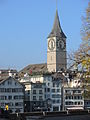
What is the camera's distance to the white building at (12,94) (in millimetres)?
83875

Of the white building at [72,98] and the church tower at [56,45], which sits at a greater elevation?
the church tower at [56,45]

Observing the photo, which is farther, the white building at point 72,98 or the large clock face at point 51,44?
the large clock face at point 51,44

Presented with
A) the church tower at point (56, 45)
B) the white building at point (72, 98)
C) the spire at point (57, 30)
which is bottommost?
the white building at point (72, 98)

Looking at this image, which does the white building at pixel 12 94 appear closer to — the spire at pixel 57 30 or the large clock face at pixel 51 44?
the spire at pixel 57 30

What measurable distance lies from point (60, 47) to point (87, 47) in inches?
5318

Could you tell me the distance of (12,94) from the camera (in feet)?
278

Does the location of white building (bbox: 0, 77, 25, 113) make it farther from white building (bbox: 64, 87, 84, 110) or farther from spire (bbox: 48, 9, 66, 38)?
spire (bbox: 48, 9, 66, 38)

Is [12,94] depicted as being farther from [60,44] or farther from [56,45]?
[60,44]

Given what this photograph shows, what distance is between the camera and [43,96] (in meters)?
91.2

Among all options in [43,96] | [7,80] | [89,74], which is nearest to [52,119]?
[89,74]

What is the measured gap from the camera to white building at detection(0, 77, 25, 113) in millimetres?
83875

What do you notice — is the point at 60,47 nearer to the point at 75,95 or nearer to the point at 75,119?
the point at 75,95

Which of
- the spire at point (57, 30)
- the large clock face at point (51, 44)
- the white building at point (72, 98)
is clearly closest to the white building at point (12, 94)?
the white building at point (72, 98)

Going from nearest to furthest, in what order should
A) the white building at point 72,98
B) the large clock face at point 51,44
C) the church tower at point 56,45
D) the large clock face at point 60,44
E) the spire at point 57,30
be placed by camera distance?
1. the white building at point 72,98
2. the church tower at point 56,45
3. the spire at point 57,30
4. the large clock face at point 60,44
5. the large clock face at point 51,44
